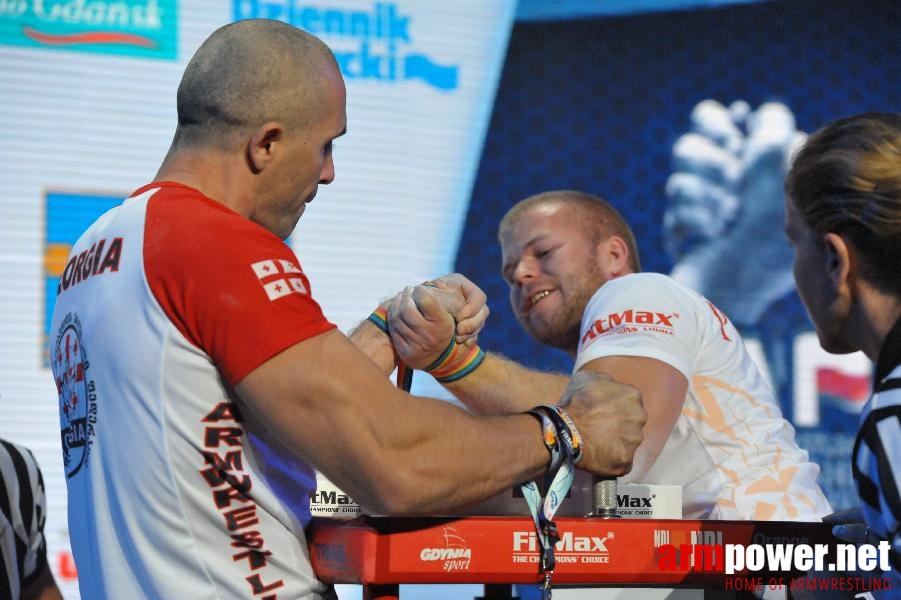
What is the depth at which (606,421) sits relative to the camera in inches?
55.2

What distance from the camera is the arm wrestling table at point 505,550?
1.22 metres

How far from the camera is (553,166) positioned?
15.4 ft

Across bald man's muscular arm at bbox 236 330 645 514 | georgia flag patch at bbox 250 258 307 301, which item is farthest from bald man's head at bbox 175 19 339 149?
bald man's muscular arm at bbox 236 330 645 514

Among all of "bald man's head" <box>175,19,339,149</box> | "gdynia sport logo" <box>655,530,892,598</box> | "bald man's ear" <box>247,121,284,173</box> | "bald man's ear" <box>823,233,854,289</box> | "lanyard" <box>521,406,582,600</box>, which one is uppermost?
"bald man's head" <box>175,19,339,149</box>

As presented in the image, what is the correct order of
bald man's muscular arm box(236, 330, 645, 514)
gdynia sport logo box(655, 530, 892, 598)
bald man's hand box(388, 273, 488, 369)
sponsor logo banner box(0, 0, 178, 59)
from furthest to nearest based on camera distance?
sponsor logo banner box(0, 0, 178, 59) < bald man's hand box(388, 273, 488, 369) < gdynia sport logo box(655, 530, 892, 598) < bald man's muscular arm box(236, 330, 645, 514)

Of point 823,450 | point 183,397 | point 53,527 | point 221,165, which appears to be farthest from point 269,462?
point 823,450

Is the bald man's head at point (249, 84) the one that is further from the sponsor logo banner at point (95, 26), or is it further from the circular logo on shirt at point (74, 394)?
the sponsor logo banner at point (95, 26)

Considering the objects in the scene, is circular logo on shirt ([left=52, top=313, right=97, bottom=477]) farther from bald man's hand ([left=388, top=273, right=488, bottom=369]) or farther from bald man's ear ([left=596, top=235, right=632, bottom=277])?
bald man's ear ([left=596, top=235, right=632, bottom=277])

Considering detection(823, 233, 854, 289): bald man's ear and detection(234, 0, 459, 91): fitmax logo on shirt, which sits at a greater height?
detection(234, 0, 459, 91): fitmax logo on shirt

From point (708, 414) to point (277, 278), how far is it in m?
1.17

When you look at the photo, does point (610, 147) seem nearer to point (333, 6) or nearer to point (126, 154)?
point (333, 6)

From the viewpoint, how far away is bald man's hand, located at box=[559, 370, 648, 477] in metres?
1.37

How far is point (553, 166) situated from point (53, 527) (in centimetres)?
253

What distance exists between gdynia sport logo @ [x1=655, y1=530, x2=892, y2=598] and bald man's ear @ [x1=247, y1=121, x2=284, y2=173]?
70 cm
